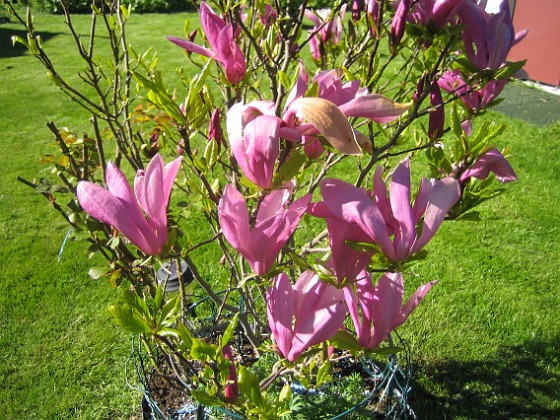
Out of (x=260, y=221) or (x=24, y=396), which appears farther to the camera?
(x=24, y=396)

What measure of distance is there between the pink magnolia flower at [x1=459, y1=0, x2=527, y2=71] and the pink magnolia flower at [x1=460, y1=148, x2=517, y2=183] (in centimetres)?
18

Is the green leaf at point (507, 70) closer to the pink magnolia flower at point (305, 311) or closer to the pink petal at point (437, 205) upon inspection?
the pink petal at point (437, 205)

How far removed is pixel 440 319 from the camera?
2.66 meters

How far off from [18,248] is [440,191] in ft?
10.6

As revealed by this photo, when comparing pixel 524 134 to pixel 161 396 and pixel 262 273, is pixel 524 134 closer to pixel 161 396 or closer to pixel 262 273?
pixel 161 396

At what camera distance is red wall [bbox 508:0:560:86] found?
597 centimetres

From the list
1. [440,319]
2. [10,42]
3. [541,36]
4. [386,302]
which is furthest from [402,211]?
[10,42]

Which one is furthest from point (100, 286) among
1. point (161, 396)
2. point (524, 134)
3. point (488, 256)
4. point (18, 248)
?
point (524, 134)

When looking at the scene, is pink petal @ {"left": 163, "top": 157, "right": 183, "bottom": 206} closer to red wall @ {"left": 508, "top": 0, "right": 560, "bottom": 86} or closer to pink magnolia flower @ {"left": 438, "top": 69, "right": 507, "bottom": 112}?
pink magnolia flower @ {"left": 438, "top": 69, "right": 507, "bottom": 112}

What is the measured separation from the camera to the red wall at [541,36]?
5973 millimetres

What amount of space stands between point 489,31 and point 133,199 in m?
0.65

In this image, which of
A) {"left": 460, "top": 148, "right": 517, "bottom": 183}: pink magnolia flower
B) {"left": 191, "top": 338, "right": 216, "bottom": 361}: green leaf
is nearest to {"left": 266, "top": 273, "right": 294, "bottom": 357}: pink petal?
{"left": 191, "top": 338, "right": 216, "bottom": 361}: green leaf

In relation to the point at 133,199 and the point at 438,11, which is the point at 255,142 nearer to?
the point at 133,199

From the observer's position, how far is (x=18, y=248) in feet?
11.0
